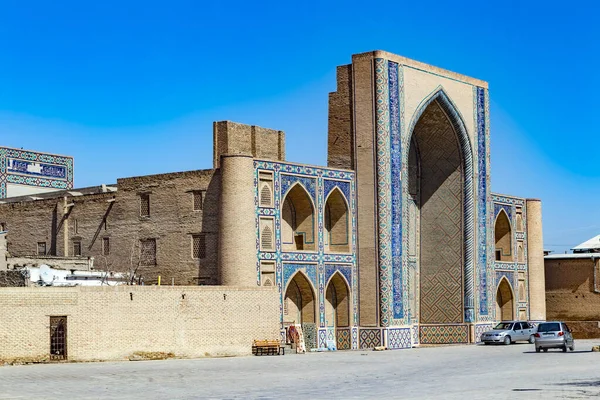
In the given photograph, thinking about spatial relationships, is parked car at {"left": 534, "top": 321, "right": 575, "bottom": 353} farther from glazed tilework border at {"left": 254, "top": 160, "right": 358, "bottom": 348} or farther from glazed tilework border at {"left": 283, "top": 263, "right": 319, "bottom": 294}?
glazed tilework border at {"left": 283, "top": 263, "right": 319, "bottom": 294}

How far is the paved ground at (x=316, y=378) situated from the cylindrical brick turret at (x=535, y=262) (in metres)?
16.2

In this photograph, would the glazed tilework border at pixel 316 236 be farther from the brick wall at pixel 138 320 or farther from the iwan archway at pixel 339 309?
the brick wall at pixel 138 320

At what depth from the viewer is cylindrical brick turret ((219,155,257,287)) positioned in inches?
1237

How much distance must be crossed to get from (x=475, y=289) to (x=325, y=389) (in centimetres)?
2333

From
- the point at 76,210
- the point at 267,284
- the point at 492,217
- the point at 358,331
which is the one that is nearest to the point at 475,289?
the point at 492,217

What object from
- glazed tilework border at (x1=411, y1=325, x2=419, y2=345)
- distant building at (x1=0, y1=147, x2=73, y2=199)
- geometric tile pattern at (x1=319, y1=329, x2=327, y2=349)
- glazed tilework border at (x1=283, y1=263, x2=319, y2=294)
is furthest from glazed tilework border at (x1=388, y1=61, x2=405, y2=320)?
distant building at (x1=0, y1=147, x2=73, y2=199)

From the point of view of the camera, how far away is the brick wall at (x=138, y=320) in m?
24.2

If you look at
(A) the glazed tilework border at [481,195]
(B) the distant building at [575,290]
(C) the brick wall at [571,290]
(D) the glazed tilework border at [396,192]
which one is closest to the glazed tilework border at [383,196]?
(D) the glazed tilework border at [396,192]

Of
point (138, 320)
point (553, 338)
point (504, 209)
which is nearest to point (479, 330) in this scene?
point (504, 209)

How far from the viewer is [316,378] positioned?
19.7m

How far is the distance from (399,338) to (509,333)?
434 cm

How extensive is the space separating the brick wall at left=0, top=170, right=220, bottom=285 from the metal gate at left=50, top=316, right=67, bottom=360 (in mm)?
7474

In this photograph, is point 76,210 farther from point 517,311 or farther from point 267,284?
point 517,311

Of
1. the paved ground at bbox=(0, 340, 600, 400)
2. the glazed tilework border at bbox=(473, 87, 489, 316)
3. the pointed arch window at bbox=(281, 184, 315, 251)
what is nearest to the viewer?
the paved ground at bbox=(0, 340, 600, 400)
